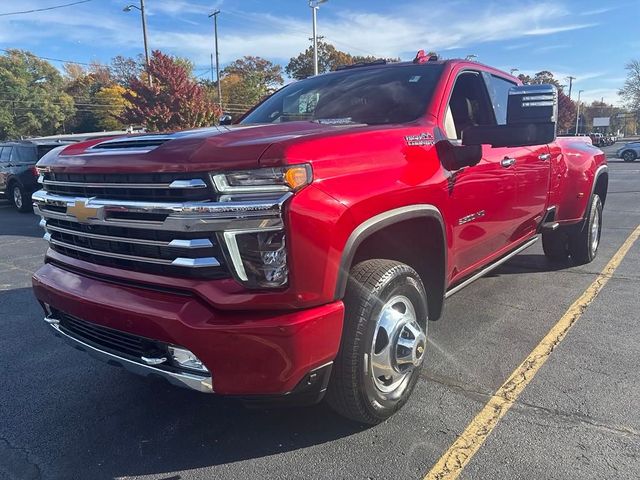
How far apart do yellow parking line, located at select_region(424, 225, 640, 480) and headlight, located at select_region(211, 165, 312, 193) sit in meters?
1.47

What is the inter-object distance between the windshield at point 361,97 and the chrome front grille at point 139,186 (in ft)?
4.11

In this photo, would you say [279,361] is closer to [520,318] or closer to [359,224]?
[359,224]

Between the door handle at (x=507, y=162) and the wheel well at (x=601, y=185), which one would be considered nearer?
the door handle at (x=507, y=162)

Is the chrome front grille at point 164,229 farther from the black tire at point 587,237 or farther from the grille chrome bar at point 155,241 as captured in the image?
the black tire at point 587,237

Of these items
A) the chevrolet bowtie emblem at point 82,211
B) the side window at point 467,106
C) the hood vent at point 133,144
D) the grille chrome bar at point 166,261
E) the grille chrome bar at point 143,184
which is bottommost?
the grille chrome bar at point 166,261

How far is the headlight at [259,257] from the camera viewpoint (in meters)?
2.11

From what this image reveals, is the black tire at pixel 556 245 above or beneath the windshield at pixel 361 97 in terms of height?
beneath

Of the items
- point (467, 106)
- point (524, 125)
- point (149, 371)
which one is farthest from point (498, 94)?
point (149, 371)

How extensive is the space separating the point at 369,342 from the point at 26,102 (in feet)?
213

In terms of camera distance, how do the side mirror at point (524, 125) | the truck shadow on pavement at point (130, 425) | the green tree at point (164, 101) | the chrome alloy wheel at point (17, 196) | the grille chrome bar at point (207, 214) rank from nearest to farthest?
the grille chrome bar at point (207, 214)
the truck shadow on pavement at point (130, 425)
the side mirror at point (524, 125)
the chrome alloy wheel at point (17, 196)
the green tree at point (164, 101)

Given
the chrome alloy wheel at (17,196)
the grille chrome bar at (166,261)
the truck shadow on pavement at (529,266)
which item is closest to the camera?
the grille chrome bar at (166,261)

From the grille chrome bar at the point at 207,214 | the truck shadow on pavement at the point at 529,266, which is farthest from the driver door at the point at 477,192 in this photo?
the truck shadow on pavement at the point at 529,266

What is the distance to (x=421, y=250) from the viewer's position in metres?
3.15

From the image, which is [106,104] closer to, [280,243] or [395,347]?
[395,347]
